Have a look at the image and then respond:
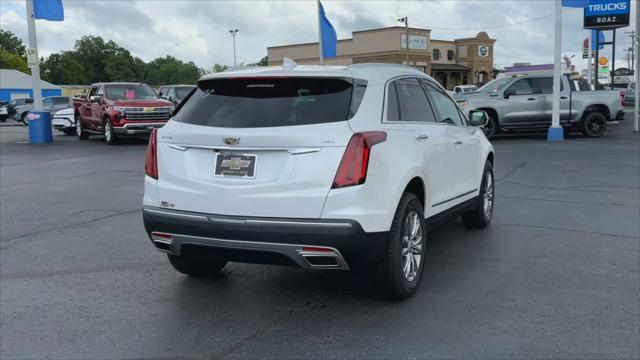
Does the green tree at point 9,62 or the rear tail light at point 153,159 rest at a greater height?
the green tree at point 9,62

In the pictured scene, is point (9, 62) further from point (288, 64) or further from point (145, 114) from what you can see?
point (288, 64)

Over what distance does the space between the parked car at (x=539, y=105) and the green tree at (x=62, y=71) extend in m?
122

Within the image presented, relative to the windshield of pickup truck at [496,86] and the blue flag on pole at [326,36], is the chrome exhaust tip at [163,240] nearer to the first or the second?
the windshield of pickup truck at [496,86]

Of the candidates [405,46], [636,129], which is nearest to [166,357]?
[636,129]

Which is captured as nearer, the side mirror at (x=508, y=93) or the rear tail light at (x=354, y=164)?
the rear tail light at (x=354, y=164)

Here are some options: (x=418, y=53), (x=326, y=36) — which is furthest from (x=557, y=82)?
(x=418, y=53)

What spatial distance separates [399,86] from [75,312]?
307 centimetres

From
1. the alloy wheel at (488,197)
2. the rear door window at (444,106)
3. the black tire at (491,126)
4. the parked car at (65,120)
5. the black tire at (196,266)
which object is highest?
the rear door window at (444,106)

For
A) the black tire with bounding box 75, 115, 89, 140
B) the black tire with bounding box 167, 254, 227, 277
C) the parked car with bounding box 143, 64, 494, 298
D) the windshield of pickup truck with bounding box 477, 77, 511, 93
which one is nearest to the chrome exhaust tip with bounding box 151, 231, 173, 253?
the parked car with bounding box 143, 64, 494, 298

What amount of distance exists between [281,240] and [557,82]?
52.5 ft

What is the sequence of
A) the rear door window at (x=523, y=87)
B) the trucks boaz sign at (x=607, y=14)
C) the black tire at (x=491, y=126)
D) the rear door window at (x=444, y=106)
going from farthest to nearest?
the trucks boaz sign at (x=607, y=14) → the rear door window at (x=523, y=87) → the black tire at (x=491, y=126) → the rear door window at (x=444, y=106)

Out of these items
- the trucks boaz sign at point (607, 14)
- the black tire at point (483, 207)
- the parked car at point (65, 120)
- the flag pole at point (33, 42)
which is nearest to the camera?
the black tire at point (483, 207)

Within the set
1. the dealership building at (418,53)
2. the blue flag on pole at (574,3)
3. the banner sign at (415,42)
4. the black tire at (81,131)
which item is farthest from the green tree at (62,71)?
the blue flag on pole at (574,3)

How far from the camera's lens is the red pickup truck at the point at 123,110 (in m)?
20.0
